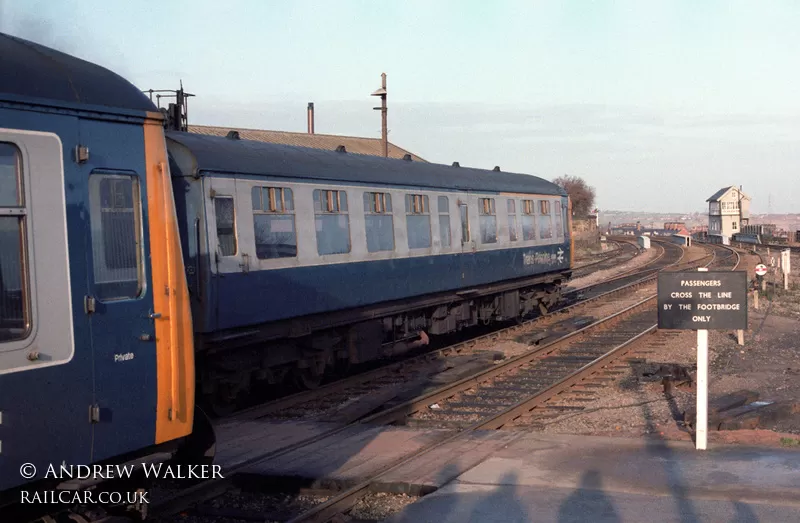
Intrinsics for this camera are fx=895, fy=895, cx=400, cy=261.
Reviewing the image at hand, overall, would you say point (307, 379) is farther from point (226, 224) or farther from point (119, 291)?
point (119, 291)

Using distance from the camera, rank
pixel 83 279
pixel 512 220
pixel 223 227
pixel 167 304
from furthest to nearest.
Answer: pixel 512 220
pixel 223 227
pixel 167 304
pixel 83 279

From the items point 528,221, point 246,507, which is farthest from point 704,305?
point 528,221

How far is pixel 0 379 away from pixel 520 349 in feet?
43.9

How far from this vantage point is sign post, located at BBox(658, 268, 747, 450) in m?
8.76

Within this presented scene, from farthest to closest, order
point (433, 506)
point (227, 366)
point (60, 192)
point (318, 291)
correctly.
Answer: point (318, 291)
point (227, 366)
point (433, 506)
point (60, 192)

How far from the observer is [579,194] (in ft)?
321

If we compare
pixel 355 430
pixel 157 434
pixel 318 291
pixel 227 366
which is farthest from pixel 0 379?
pixel 318 291

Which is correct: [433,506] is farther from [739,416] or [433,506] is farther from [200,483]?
[739,416]

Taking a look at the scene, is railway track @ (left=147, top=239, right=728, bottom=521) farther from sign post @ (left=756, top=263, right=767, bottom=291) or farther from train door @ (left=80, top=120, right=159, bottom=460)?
sign post @ (left=756, top=263, right=767, bottom=291)

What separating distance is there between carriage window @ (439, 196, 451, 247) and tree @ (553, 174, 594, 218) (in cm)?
7820

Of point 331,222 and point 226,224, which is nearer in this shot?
point 226,224

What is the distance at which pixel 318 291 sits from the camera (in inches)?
492

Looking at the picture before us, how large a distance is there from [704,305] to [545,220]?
12.7m

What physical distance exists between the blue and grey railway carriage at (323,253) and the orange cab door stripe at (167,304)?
14.8ft
